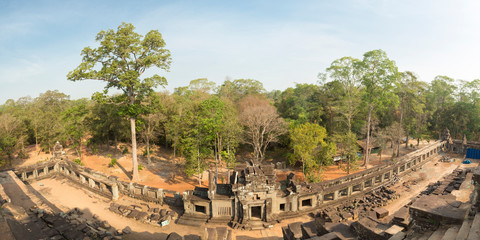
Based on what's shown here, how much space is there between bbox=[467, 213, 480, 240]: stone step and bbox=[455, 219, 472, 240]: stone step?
0.28 m

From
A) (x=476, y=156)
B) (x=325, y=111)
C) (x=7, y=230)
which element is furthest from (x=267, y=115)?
(x=476, y=156)

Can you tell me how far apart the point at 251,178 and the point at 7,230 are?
13736mm

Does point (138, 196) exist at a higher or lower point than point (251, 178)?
lower

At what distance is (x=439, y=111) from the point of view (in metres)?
44.6

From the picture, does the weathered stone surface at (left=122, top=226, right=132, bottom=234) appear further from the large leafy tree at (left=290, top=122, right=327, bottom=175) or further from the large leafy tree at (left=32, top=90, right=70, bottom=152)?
the large leafy tree at (left=32, top=90, right=70, bottom=152)

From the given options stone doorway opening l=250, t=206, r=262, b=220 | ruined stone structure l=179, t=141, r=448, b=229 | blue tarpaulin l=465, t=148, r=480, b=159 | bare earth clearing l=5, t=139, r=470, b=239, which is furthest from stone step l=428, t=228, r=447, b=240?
blue tarpaulin l=465, t=148, r=480, b=159

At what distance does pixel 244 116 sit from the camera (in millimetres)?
31781

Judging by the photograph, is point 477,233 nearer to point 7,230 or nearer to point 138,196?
point 7,230

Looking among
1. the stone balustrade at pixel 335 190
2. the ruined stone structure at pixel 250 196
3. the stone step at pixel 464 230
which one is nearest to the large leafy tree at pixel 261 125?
the ruined stone structure at pixel 250 196

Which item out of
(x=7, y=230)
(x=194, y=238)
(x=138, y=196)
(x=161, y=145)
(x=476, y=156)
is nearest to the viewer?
(x=7, y=230)

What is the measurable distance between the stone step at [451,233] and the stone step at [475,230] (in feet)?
2.15

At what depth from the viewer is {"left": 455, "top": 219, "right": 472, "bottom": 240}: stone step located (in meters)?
6.10

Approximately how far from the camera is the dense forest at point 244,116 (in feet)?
81.4

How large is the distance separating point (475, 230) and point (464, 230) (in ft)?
2.12
